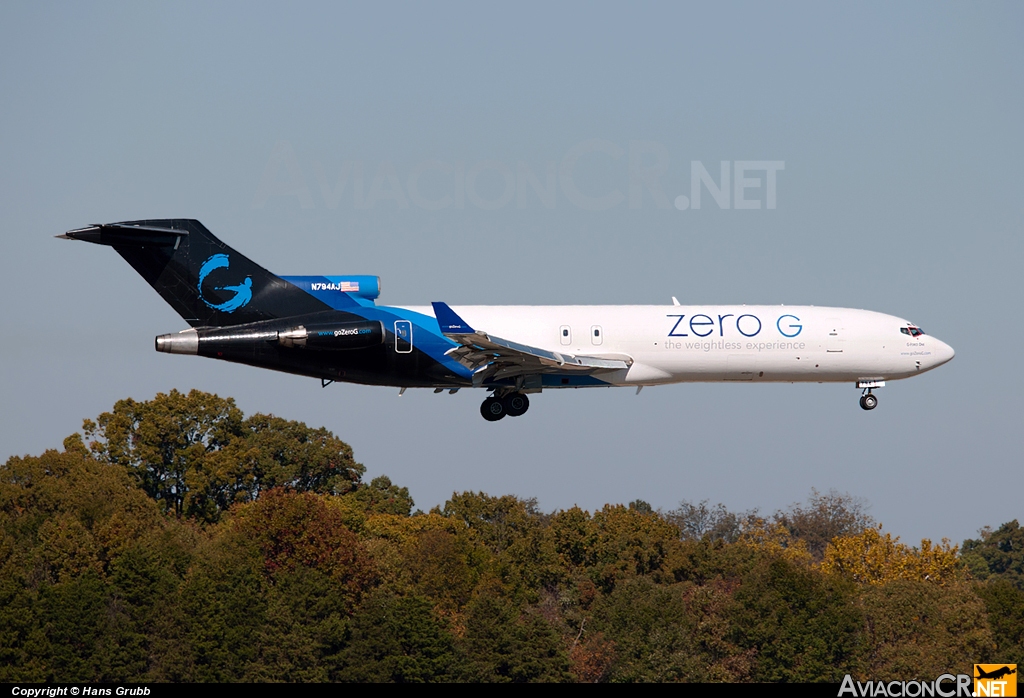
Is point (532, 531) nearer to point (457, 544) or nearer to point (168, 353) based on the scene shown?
point (457, 544)

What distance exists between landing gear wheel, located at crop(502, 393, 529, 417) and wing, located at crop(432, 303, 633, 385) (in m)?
0.85

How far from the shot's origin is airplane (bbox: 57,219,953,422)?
52.1 meters

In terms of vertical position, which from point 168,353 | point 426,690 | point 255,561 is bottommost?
point 426,690

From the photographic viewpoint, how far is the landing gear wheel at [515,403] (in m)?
54.0

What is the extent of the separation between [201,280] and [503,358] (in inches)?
442

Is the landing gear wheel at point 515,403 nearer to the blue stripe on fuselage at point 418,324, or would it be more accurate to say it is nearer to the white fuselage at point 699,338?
the blue stripe on fuselage at point 418,324

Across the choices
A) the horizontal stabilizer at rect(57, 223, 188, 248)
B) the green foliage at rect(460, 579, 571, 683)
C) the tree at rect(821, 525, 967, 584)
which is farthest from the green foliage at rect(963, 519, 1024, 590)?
the horizontal stabilizer at rect(57, 223, 188, 248)

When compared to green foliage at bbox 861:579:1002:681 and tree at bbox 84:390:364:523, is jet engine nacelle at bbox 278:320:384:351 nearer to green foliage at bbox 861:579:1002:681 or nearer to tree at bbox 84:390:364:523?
green foliage at bbox 861:579:1002:681

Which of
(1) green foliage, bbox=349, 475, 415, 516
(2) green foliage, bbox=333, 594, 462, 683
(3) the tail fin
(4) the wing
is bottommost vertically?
(2) green foliage, bbox=333, 594, 462, 683

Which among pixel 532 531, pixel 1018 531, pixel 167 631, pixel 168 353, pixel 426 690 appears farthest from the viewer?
pixel 1018 531

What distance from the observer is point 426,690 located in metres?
73.6

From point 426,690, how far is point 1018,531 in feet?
352

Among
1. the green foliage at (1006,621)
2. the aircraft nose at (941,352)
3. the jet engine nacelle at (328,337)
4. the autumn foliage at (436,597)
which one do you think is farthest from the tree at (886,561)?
the jet engine nacelle at (328,337)

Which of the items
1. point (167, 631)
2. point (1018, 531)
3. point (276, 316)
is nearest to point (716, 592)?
point (167, 631)
